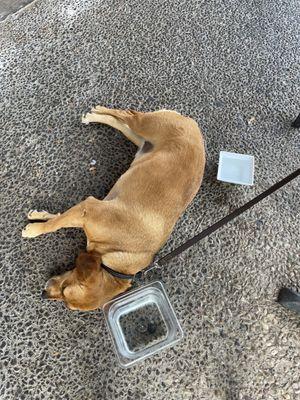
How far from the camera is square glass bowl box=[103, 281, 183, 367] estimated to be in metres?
2.36

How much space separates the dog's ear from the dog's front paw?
461mm

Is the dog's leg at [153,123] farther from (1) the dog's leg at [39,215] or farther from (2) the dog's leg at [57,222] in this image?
(1) the dog's leg at [39,215]

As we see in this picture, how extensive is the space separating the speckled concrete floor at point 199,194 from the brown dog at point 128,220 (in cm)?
32

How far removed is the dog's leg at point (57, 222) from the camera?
7.20 feet

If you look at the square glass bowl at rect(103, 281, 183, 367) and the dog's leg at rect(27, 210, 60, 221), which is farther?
the dog's leg at rect(27, 210, 60, 221)

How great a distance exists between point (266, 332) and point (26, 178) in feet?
6.01

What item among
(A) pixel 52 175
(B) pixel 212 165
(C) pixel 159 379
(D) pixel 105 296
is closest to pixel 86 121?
(A) pixel 52 175

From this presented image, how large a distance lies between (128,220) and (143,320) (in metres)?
0.70

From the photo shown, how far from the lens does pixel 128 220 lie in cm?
217

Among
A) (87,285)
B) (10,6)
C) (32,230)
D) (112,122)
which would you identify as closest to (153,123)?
(112,122)

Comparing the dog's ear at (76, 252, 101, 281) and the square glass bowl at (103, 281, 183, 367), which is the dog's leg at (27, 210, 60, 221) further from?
the square glass bowl at (103, 281, 183, 367)

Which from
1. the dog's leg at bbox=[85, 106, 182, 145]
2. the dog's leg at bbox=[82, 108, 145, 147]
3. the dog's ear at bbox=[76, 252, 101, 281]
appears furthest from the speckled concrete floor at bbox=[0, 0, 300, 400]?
the dog's ear at bbox=[76, 252, 101, 281]

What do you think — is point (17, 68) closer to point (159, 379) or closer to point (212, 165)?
point (212, 165)

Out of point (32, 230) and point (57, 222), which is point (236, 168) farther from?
point (32, 230)
